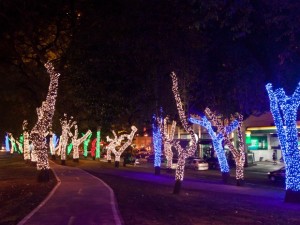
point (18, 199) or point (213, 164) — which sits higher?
point (213, 164)

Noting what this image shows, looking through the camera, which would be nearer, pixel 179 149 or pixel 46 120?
pixel 179 149

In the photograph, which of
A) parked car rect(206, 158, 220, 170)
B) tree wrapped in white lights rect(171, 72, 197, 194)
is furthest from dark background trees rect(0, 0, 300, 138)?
parked car rect(206, 158, 220, 170)

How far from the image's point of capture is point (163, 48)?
19.7m

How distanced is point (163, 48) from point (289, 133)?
20.0ft

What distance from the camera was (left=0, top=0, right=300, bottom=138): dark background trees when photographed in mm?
15102

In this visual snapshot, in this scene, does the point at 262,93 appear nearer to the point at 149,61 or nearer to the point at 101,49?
the point at 149,61

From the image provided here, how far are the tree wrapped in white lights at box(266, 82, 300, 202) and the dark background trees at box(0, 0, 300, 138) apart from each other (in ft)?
2.27

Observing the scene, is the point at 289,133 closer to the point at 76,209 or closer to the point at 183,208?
the point at 183,208

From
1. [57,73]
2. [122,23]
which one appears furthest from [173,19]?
[57,73]

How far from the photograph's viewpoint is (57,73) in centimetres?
2673

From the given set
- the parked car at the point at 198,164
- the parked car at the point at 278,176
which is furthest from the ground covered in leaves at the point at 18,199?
the parked car at the point at 198,164

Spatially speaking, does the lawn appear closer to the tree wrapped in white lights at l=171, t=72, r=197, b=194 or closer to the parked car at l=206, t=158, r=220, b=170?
the tree wrapped in white lights at l=171, t=72, r=197, b=194

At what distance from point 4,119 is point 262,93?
35.9 metres

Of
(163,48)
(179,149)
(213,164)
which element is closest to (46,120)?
(179,149)
